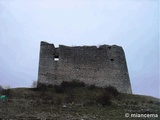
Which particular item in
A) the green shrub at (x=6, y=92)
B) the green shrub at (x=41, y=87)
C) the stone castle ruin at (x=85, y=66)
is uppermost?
the stone castle ruin at (x=85, y=66)

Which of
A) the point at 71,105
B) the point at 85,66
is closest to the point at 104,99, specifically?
the point at 71,105

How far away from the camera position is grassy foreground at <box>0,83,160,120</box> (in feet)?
64.4

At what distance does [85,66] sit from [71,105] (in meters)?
7.34

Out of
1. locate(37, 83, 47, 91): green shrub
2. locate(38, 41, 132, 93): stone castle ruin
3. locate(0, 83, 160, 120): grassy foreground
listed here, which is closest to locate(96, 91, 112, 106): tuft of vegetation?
A: locate(0, 83, 160, 120): grassy foreground

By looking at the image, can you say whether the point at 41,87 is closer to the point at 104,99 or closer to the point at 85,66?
the point at 85,66

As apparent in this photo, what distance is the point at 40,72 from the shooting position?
27.6 meters

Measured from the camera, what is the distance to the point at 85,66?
94.2ft

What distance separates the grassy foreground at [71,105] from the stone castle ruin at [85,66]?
6.05ft

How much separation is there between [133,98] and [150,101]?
4.75 feet

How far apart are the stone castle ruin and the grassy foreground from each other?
1844mm

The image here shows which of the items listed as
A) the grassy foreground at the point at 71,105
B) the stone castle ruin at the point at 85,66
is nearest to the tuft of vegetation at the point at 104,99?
the grassy foreground at the point at 71,105

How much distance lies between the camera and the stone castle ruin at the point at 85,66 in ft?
91.5

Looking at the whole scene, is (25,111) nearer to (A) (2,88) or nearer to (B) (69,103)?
(B) (69,103)

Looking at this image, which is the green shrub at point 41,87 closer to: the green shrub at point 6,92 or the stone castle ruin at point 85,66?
the stone castle ruin at point 85,66
